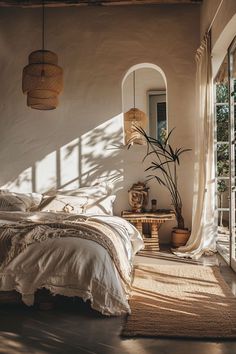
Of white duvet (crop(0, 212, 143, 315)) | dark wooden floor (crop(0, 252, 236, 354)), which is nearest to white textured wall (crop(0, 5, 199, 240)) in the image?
white duvet (crop(0, 212, 143, 315))

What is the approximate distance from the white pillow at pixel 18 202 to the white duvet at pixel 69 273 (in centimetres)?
225

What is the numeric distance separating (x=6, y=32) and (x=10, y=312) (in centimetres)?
502

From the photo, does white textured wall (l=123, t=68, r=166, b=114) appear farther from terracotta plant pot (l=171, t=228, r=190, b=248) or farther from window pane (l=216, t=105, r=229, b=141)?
terracotta plant pot (l=171, t=228, r=190, b=248)

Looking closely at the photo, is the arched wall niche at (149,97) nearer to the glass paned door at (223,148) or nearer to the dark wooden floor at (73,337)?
the glass paned door at (223,148)

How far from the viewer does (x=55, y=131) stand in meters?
6.50

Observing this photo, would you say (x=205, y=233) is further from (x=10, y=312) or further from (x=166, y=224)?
(x=10, y=312)

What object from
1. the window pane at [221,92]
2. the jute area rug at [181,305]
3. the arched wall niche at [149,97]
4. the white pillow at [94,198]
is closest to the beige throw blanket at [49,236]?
the jute area rug at [181,305]

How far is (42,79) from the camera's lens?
16.4 feet

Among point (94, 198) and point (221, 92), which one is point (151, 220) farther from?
point (221, 92)

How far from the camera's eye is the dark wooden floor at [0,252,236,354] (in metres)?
2.42

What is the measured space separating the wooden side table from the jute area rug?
1.19m

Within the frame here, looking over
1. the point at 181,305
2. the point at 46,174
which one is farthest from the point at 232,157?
the point at 46,174

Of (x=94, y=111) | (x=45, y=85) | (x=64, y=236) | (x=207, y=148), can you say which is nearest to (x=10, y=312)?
(x=64, y=236)

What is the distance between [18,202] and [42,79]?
5.56 feet
